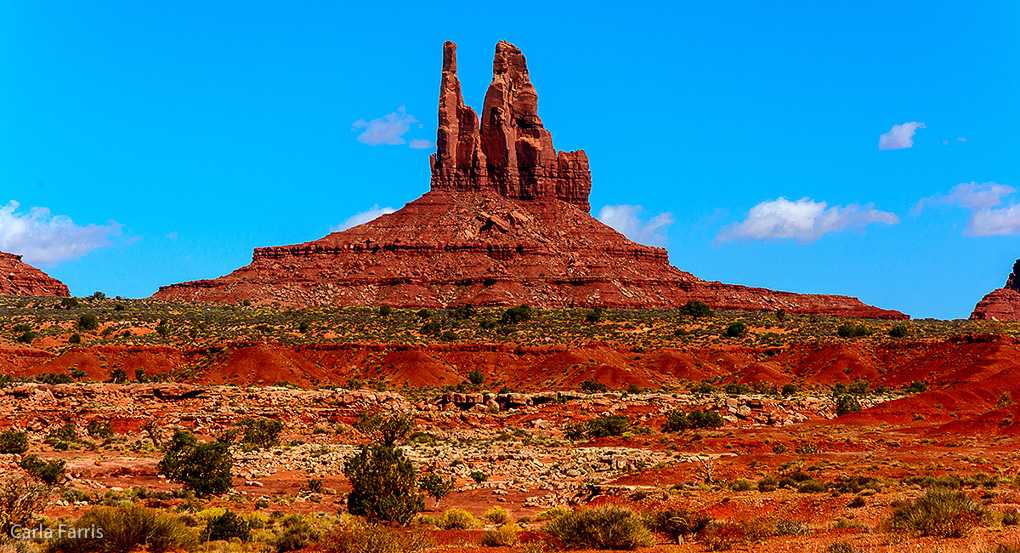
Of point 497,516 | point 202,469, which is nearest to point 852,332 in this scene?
point 497,516

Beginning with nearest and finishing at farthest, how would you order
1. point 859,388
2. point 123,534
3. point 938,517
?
→ point 123,534 → point 938,517 → point 859,388

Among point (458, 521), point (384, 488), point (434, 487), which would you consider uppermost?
point (384, 488)

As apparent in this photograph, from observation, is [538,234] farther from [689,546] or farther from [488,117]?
[689,546]

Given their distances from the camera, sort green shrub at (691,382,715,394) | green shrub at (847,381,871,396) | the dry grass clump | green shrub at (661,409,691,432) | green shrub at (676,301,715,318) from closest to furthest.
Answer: the dry grass clump → green shrub at (661,409,691,432) → green shrub at (691,382,715,394) → green shrub at (847,381,871,396) → green shrub at (676,301,715,318)

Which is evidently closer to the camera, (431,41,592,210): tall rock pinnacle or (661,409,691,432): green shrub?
(661,409,691,432): green shrub

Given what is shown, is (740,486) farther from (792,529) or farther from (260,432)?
(260,432)

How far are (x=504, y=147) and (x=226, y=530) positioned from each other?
447 ft

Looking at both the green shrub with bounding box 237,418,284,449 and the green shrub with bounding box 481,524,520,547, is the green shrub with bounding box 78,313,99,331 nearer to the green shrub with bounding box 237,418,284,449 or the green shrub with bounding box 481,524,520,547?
the green shrub with bounding box 237,418,284,449

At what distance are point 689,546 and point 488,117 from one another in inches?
5641

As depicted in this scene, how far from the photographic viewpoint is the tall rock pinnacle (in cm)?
14925

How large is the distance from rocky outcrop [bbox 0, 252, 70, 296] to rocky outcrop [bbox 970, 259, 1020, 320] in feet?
481

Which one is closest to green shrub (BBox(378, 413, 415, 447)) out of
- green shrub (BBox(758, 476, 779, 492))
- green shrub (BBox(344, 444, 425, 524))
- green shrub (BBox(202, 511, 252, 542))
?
green shrub (BBox(344, 444, 425, 524))

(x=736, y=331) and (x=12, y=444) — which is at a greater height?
(x=736, y=331)

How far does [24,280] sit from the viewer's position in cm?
12388
